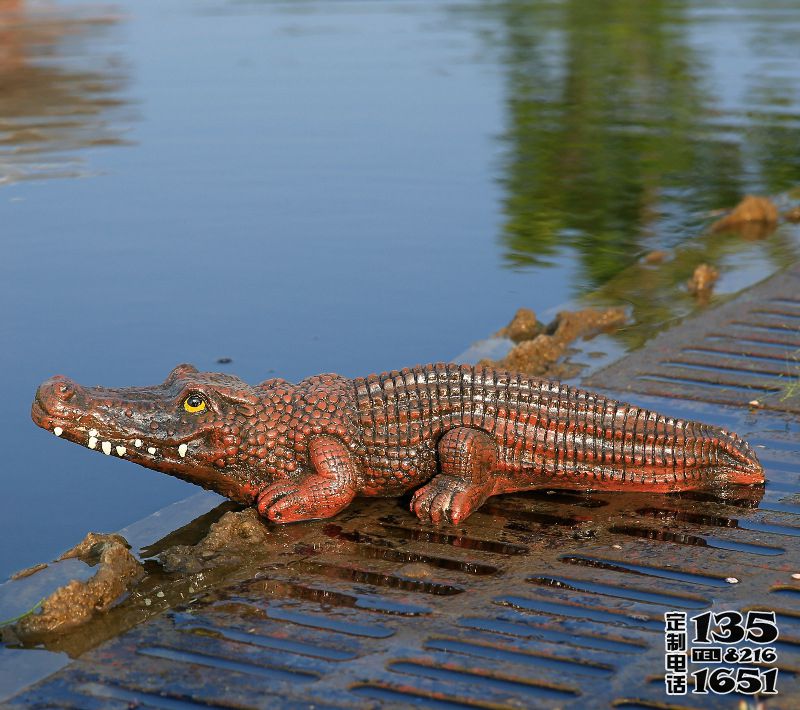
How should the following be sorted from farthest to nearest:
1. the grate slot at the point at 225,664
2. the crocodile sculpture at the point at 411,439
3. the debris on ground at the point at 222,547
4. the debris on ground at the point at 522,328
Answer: the debris on ground at the point at 522,328
the crocodile sculpture at the point at 411,439
the debris on ground at the point at 222,547
the grate slot at the point at 225,664

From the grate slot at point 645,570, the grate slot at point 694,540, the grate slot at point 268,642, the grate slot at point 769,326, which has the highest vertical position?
the grate slot at point 769,326

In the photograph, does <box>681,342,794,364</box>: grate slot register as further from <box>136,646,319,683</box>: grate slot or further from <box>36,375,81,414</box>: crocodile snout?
<box>136,646,319,683</box>: grate slot

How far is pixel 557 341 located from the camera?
28.6ft

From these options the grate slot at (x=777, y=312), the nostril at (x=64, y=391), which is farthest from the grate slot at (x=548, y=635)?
the grate slot at (x=777, y=312)

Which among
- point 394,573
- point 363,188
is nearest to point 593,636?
point 394,573

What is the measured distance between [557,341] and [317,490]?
114 inches

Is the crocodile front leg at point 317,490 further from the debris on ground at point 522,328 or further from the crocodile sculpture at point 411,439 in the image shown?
the debris on ground at point 522,328

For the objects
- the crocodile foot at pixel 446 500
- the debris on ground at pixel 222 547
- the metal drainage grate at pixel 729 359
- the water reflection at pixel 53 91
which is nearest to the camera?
the debris on ground at pixel 222 547

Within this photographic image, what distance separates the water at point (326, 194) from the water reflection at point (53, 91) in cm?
7

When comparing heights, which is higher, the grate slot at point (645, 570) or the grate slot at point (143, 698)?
the grate slot at point (143, 698)

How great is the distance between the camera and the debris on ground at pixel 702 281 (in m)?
9.77

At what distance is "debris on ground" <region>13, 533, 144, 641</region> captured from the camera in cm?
539

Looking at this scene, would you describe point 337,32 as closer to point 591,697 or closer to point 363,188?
point 363,188

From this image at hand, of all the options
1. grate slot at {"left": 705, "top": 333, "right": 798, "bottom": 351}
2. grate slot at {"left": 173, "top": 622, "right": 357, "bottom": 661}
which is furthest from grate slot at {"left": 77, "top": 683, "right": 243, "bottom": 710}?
grate slot at {"left": 705, "top": 333, "right": 798, "bottom": 351}
